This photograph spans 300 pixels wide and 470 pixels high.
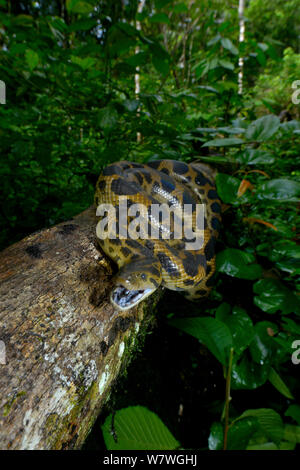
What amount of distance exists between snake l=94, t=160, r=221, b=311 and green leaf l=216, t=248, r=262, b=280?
1.25 feet

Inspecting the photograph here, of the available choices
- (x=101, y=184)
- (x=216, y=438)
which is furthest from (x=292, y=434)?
(x=101, y=184)

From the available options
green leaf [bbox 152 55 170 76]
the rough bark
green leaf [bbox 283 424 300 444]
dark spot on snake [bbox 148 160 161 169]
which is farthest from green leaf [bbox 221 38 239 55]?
green leaf [bbox 283 424 300 444]

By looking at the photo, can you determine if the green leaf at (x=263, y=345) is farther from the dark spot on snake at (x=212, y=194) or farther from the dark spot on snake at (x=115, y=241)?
the dark spot on snake at (x=212, y=194)

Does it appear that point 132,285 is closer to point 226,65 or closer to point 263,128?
point 263,128

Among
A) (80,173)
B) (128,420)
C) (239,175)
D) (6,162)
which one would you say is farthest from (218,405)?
(6,162)

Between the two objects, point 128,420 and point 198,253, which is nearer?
point 128,420

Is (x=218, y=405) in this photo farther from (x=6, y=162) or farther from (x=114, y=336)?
(x=6, y=162)

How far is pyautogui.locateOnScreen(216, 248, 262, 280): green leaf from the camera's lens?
2.36m

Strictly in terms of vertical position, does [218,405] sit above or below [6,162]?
below

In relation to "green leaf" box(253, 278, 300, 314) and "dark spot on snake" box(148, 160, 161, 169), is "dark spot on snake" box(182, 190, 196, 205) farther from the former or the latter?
"green leaf" box(253, 278, 300, 314)

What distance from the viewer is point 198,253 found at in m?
2.95

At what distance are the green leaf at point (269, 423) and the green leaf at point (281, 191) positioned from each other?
5.83ft
